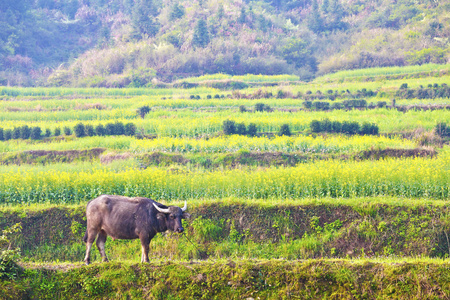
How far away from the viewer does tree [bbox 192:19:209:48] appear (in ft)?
172

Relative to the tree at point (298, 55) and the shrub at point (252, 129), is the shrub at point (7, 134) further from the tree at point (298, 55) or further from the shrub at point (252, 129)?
the tree at point (298, 55)

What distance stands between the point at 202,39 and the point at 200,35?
564mm

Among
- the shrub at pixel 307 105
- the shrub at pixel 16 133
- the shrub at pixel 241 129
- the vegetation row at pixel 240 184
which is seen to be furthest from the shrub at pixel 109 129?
the shrub at pixel 307 105

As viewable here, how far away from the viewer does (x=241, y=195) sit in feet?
50.3

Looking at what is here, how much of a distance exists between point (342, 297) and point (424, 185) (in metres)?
7.04

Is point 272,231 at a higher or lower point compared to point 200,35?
lower

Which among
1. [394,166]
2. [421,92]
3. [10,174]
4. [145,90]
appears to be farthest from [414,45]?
[10,174]

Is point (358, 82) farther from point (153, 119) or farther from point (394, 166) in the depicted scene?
point (394, 166)

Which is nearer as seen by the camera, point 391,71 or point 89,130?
point 89,130

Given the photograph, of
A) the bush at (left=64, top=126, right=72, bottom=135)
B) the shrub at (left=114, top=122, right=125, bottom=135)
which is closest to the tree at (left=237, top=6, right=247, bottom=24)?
the shrub at (left=114, top=122, right=125, bottom=135)

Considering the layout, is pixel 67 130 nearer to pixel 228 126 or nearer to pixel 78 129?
pixel 78 129

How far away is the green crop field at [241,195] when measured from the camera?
9.42 m

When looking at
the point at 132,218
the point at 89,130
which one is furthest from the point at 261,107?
the point at 132,218

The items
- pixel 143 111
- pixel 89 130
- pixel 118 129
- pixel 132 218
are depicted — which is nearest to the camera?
pixel 132 218
